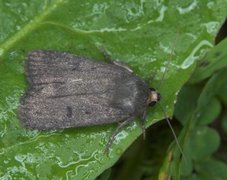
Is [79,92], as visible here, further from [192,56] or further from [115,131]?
[192,56]

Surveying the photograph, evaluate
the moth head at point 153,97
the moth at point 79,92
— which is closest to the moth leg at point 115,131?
the moth at point 79,92

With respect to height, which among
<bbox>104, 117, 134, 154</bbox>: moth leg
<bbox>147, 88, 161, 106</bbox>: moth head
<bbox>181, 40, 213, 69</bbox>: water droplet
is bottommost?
<bbox>104, 117, 134, 154</bbox>: moth leg

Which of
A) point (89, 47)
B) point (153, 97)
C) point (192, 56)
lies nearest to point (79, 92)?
point (89, 47)

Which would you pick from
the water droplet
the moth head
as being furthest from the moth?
the water droplet

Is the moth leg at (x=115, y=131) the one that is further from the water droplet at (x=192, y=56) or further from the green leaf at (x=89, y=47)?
the water droplet at (x=192, y=56)

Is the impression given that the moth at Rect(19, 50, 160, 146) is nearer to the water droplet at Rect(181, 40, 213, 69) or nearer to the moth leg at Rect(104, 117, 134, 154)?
the moth leg at Rect(104, 117, 134, 154)

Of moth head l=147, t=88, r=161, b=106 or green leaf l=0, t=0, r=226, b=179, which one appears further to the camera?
moth head l=147, t=88, r=161, b=106
